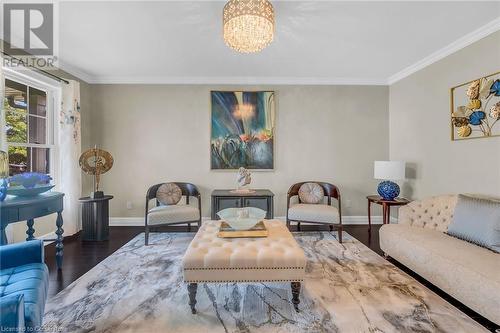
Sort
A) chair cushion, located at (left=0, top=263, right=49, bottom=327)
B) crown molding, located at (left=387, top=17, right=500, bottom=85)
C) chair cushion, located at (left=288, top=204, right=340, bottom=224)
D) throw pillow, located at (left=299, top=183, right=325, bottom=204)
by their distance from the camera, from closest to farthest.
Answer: chair cushion, located at (left=0, top=263, right=49, bottom=327) → crown molding, located at (left=387, top=17, right=500, bottom=85) → chair cushion, located at (left=288, top=204, right=340, bottom=224) → throw pillow, located at (left=299, top=183, right=325, bottom=204)

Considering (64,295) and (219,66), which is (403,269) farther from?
(219,66)

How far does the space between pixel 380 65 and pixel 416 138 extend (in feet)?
4.41

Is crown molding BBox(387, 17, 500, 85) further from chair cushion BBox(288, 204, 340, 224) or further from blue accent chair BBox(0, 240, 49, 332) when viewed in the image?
blue accent chair BBox(0, 240, 49, 332)

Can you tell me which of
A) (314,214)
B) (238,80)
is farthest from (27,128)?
(314,214)

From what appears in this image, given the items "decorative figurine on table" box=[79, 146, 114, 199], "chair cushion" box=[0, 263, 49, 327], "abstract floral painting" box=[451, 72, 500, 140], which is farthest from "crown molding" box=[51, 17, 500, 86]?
"chair cushion" box=[0, 263, 49, 327]

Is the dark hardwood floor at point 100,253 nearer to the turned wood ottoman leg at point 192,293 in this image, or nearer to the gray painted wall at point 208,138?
the gray painted wall at point 208,138

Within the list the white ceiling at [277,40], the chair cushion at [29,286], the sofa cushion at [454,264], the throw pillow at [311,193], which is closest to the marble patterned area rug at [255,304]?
the sofa cushion at [454,264]

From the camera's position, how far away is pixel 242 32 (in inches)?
91.1

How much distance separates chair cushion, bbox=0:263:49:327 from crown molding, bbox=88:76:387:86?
364cm

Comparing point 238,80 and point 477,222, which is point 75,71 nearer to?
point 238,80

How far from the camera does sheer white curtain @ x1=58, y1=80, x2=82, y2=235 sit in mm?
3910

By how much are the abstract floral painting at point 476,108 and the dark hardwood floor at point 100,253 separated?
189 centimetres

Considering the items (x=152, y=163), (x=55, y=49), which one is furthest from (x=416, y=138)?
(x=55, y=49)

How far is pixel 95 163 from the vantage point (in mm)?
3994
